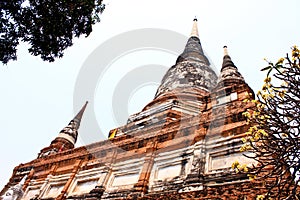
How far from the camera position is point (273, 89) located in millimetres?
5016

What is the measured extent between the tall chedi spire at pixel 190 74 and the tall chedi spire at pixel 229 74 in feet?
6.90

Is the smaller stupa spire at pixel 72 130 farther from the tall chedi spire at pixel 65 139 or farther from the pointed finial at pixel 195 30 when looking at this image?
the pointed finial at pixel 195 30

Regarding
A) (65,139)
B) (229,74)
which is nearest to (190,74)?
(229,74)

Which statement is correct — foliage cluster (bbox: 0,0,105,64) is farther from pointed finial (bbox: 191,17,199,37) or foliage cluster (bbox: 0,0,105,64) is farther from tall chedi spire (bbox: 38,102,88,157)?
pointed finial (bbox: 191,17,199,37)

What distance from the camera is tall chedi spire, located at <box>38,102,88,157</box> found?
18297 millimetres

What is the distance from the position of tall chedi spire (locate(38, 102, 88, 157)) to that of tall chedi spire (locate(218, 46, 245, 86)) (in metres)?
11.8

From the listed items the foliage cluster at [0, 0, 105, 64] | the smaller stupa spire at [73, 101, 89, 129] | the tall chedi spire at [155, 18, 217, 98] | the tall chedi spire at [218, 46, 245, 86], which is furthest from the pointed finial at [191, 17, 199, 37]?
the foliage cluster at [0, 0, 105, 64]

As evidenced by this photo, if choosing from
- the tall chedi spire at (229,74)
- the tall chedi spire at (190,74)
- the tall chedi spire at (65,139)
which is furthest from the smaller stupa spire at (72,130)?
the tall chedi spire at (229,74)

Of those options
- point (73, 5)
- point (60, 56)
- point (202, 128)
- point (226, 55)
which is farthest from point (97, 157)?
point (226, 55)

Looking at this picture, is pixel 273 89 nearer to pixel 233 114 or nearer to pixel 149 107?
pixel 233 114

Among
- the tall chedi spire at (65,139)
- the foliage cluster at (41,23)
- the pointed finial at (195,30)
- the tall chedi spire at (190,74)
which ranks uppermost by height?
the pointed finial at (195,30)

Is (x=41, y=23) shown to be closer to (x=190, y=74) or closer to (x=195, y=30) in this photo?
(x=190, y=74)

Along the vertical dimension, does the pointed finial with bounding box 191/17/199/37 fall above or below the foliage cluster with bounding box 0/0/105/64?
above

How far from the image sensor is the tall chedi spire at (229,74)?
41.3 ft
